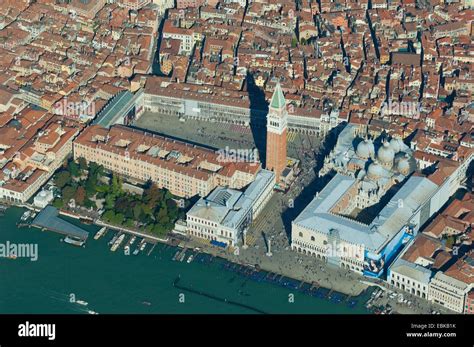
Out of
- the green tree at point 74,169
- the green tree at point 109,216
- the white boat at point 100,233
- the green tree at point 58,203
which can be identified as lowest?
the white boat at point 100,233

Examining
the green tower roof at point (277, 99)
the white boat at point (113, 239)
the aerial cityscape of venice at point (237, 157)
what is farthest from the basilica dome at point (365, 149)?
the white boat at point (113, 239)

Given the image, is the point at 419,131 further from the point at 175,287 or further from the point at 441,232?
the point at 175,287

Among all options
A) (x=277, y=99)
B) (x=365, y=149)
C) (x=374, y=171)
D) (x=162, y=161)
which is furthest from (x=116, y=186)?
(x=374, y=171)

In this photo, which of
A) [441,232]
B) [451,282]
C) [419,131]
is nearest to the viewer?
[451,282]

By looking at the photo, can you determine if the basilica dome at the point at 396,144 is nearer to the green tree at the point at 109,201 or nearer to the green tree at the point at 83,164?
the green tree at the point at 109,201

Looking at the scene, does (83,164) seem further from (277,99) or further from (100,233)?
(277,99)

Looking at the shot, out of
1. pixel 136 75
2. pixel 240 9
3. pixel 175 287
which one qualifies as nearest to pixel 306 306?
pixel 175 287

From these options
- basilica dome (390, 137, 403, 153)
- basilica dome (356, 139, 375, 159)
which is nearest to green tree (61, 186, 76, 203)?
basilica dome (356, 139, 375, 159)
